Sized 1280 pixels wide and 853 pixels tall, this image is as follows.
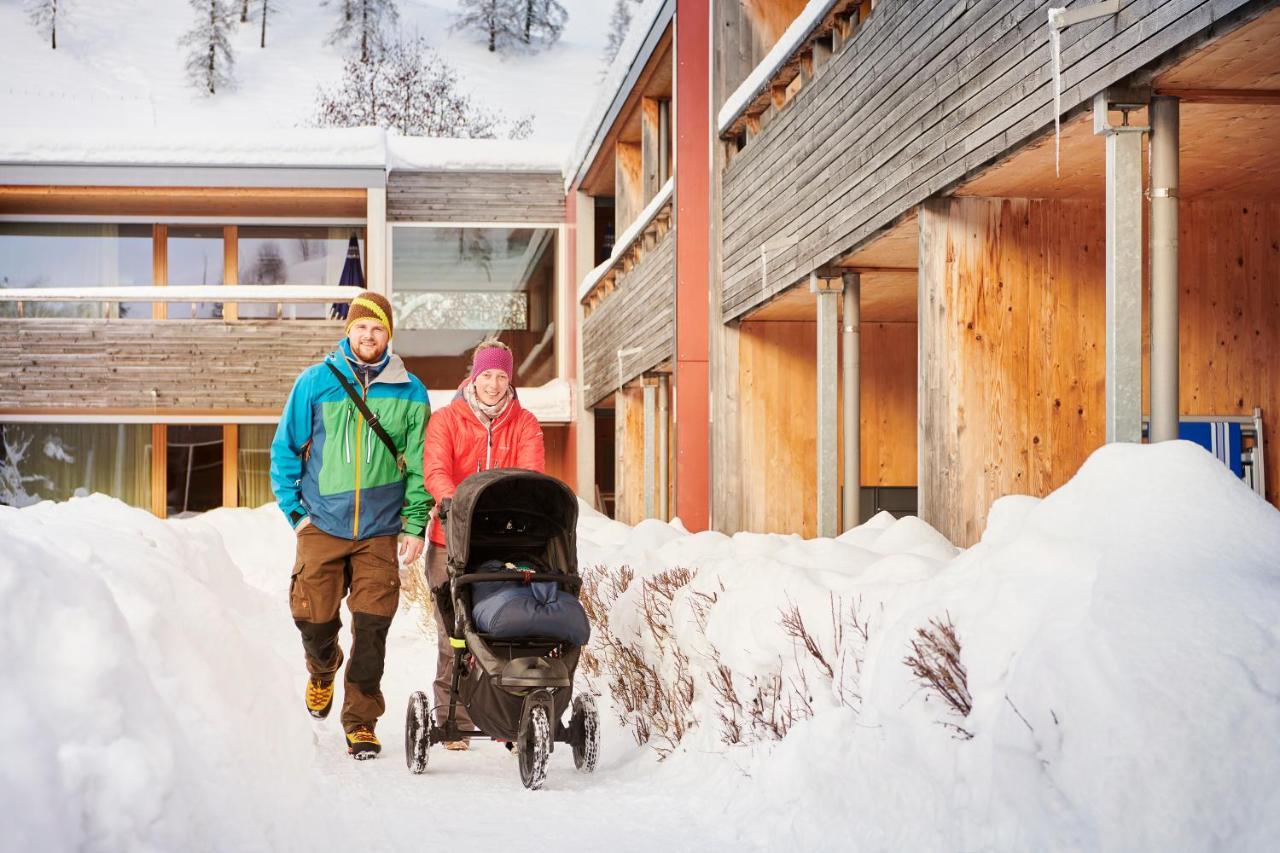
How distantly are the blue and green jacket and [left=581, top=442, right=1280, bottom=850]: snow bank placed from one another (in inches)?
70.2

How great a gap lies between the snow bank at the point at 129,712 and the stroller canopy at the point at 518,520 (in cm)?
137

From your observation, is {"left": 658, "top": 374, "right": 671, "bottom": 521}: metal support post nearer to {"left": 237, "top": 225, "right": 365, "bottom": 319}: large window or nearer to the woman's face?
the woman's face

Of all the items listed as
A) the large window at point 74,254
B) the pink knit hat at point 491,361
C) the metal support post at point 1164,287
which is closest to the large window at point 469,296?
the large window at point 74,254

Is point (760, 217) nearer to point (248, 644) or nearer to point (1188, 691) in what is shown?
point (248, 644)

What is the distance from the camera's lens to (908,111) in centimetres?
785

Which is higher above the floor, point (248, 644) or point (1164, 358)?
point (1164, 358)

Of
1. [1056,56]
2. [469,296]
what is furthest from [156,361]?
[1056,56]

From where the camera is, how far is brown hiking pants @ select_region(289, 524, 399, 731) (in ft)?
20.1

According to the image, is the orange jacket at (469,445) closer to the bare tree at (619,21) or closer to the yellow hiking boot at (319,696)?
the yellow hiking boot at (319,696)

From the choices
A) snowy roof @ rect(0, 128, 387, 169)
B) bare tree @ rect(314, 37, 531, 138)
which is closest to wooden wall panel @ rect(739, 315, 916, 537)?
snowy roof @ rect(0, 128, 387, 169)

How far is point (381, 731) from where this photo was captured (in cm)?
718

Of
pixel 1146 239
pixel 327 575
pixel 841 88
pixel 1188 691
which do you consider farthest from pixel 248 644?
pixel 841 88

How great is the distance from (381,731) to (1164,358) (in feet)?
13.6

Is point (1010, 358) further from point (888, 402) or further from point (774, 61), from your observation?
point (888, 402)
